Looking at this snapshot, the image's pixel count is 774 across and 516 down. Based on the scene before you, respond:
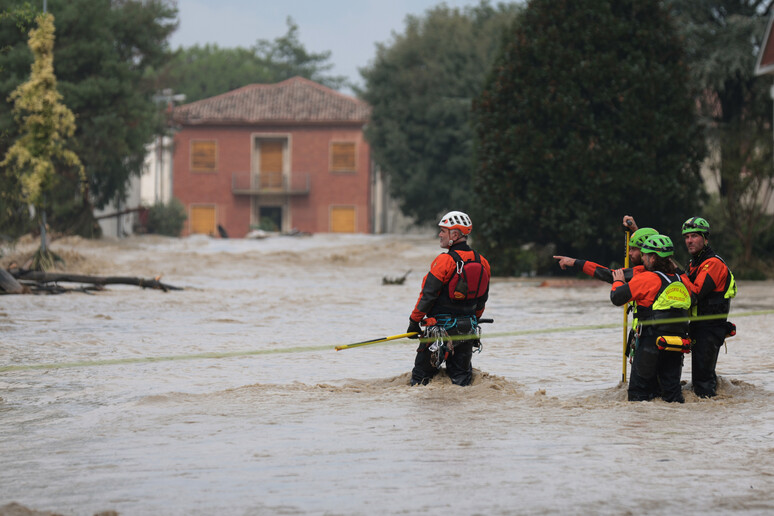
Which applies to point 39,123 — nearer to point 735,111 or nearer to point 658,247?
point 735,111

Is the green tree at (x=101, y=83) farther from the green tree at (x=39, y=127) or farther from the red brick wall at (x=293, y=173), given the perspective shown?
the red brick wall at (x=293, y=173)

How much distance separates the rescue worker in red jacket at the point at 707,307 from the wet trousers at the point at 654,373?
0.35 metres

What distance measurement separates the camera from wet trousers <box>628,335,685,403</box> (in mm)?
8609

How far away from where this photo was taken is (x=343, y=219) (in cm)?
6291

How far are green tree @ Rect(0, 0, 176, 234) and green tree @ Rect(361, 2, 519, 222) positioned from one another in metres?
10.5

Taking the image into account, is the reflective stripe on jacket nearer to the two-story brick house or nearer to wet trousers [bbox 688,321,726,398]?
wet trousers [bbox 688,321,726,398]

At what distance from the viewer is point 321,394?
30.6 ft

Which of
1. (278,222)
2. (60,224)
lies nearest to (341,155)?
(278,222)

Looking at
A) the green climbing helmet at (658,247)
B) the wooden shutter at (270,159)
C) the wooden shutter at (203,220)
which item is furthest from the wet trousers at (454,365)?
the wooden shutter at (203,220)

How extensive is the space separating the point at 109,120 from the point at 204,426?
3150cm

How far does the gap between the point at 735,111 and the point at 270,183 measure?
34801 millimetres

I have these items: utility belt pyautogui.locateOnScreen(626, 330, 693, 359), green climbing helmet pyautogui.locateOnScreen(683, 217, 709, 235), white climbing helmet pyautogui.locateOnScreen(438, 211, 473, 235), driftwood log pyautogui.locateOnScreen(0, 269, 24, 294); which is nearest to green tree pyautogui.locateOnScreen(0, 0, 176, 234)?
driftwood log pyautogui.locateOnScreen(0, 269, 24, 294)

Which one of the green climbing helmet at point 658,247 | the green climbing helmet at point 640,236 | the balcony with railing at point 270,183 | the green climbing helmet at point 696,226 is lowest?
the green climbing helmet at point 658,247

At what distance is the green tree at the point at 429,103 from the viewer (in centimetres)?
4516
